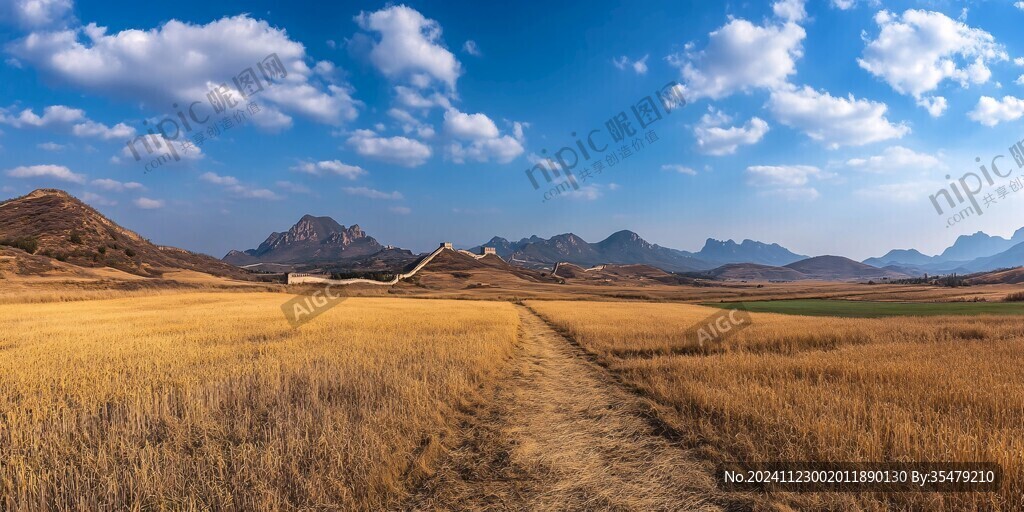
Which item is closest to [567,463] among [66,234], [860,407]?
[860,407]

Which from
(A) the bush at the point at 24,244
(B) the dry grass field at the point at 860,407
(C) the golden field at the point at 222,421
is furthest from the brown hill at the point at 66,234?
(B) the dry grass field at the point at 860,407

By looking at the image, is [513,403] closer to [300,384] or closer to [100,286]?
[300,384]

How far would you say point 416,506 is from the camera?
509 cm

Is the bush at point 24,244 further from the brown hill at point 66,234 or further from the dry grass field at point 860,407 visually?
the dry grass field at point 860,407

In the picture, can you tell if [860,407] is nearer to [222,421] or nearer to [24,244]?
[222,421]

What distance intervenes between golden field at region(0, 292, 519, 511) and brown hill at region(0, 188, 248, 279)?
90714 millimetres

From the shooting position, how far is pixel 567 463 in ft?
20.7

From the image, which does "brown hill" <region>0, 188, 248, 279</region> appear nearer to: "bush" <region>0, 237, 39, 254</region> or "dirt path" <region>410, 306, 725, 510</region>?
"bush" <region>0, 237, 39, 254</region>

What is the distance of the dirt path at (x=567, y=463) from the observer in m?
5.18

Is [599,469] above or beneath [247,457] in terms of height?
beneath

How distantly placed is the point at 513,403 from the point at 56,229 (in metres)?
125

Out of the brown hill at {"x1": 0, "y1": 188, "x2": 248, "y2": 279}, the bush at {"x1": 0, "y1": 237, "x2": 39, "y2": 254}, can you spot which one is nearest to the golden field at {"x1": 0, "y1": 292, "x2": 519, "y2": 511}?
the bush at {"x1": 0, "y1": 237, "x2": 39, "y2": 254}

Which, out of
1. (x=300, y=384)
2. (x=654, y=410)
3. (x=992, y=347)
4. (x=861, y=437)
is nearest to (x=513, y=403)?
(x=654, y=410)

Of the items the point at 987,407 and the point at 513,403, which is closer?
the point at 987,407
